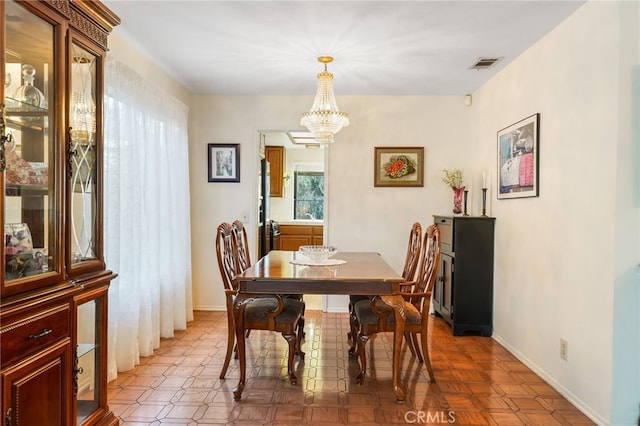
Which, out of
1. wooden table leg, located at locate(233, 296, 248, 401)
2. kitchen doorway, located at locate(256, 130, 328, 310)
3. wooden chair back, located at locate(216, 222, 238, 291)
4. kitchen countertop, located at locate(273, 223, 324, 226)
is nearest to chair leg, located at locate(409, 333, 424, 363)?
wooden table leg, located at locate(233, 296, 248, 401)

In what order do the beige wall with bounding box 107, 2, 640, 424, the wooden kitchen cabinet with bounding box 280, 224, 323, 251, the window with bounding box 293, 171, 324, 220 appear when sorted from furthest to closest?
the window with bounding box 293, 171, 324, 220
the wooden kitchen cabinet with bounding box 280, 224, 323, 251
the beige wall with bounding box 107, 2, 640, 424

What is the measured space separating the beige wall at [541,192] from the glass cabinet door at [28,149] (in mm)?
2532

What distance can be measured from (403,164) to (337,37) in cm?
195

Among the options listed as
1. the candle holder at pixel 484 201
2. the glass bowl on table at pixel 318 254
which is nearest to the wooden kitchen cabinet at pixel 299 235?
the candle holder at pixel 484 201

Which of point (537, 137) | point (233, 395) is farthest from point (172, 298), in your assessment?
point (537, 137)

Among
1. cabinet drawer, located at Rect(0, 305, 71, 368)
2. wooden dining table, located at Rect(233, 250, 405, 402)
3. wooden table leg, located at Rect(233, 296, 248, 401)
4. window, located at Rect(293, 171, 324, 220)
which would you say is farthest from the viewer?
window, located at Rect(293, 171, 324, 220)

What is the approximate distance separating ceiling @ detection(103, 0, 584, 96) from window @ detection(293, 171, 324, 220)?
3646 millimetres

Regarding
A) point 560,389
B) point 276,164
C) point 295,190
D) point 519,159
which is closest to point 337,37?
point 519,159

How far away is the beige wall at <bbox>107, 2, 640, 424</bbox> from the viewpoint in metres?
2.15

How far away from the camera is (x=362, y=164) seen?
181 inches

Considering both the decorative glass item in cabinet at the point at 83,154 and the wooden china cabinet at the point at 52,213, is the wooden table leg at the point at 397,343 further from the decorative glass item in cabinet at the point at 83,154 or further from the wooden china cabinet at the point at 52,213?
the decorative glass item in cabinet at the point at 83,154

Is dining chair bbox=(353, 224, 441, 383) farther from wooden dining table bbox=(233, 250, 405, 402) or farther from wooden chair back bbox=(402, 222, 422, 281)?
wooden chair back bbox=(402, 222, 422, 281)

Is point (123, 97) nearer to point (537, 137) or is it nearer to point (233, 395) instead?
point (233, 395)

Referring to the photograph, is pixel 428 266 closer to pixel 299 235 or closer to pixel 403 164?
pixel 403 164
